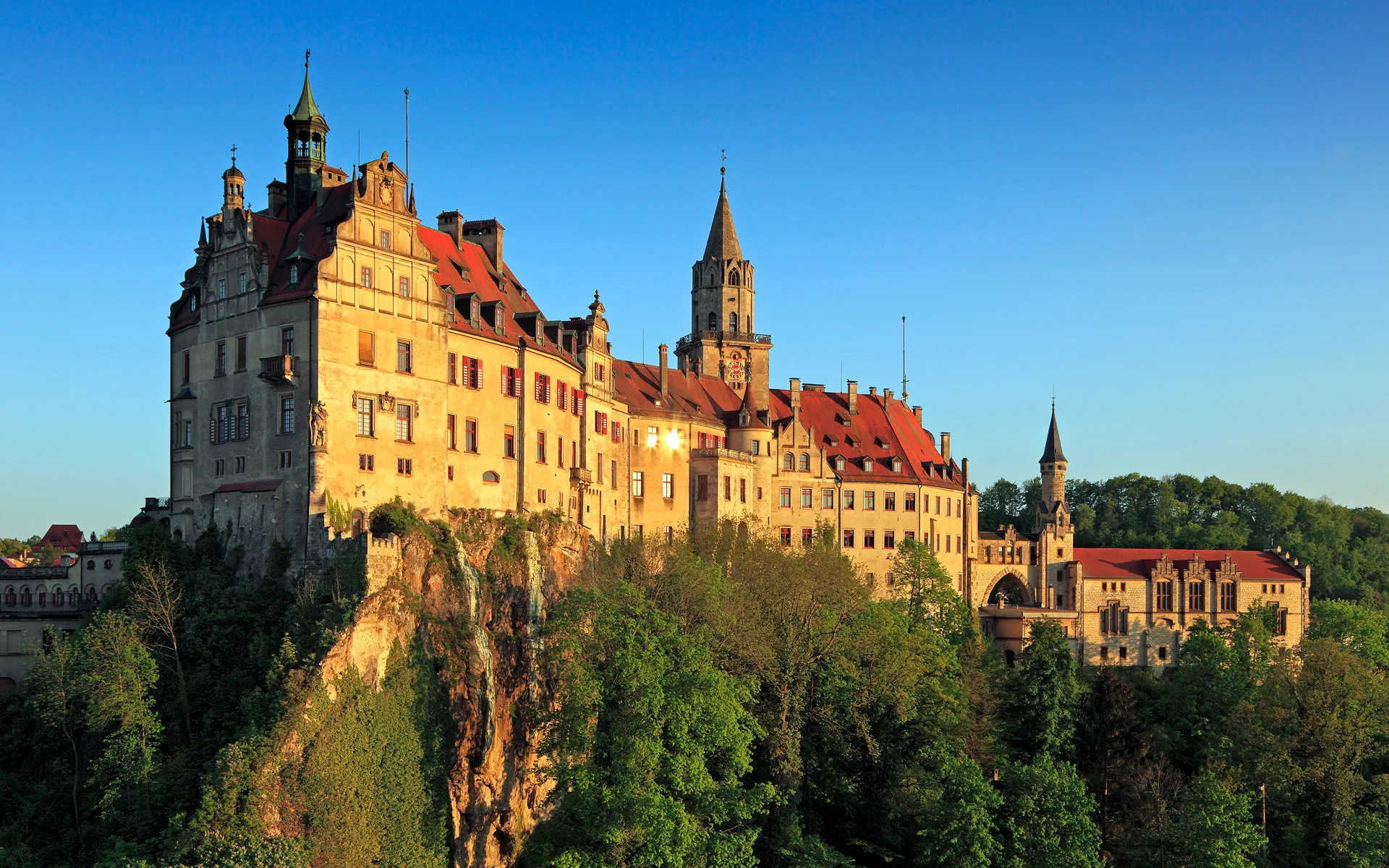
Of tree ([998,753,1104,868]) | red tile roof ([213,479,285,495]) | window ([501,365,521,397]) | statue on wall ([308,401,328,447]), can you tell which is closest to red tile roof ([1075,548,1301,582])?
tree ([998,753,1104,868])

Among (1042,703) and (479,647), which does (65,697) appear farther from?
(1042,703)

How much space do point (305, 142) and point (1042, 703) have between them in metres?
49.8

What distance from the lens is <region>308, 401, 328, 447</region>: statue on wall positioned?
65.5 m

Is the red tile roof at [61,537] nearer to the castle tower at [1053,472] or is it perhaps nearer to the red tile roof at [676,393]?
the red tile roof at [676,393]

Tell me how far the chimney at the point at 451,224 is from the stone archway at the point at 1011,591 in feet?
162

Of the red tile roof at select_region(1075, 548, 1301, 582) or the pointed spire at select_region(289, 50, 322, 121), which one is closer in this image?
the pointed spire at select_region(289, 50, 322, 121)

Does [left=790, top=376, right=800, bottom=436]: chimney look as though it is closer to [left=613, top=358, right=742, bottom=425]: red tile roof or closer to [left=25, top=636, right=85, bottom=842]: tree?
[left=613, top=358, right=742, bottom=425]: red tile roof

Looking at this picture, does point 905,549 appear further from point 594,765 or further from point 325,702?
point 325,702

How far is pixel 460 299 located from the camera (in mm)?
75062

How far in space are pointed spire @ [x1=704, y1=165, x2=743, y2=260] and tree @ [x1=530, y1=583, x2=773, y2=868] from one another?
5132 centimetres

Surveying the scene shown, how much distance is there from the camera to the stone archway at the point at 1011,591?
4309 inches

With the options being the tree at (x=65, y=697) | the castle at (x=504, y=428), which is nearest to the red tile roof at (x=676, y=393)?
the castle at (x=504, y=428)

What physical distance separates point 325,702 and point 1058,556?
6438cm

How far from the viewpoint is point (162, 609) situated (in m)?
64.9
